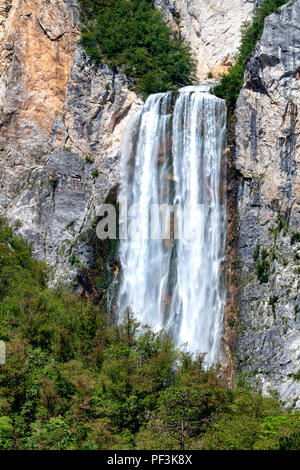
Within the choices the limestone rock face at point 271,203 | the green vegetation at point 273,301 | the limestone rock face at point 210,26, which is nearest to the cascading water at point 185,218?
the limestone rock face at point 271,203

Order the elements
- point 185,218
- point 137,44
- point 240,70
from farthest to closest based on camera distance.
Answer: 1. point 137,44
2. point 240,70
3. point 185,218

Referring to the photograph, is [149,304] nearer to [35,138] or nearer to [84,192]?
[84,192]

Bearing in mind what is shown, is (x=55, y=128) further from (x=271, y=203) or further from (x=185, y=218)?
(x=271, y=203)

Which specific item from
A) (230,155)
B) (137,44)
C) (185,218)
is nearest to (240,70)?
(230,155)

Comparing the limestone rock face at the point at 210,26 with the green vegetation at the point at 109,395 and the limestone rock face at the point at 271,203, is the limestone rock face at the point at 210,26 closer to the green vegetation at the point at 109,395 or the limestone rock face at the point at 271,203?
the limestone rock face at the point at 271,203

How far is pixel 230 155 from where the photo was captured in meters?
46.7

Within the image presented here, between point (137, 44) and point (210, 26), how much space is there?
29.6ft

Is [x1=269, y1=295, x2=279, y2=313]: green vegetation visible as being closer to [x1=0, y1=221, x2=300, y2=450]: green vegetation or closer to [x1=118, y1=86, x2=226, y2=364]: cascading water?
[x1=118, y1=86, x2=226, y2=364]: cascading water

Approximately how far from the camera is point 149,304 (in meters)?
46.6

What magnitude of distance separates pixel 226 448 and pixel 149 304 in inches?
764

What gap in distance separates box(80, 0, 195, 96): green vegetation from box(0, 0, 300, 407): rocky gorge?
1098 mm

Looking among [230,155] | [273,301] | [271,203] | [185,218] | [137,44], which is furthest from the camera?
[137,44]

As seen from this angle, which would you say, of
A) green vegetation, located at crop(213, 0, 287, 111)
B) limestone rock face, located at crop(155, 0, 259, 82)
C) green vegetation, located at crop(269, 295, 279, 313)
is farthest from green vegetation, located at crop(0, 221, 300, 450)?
limestone rock face, located at crop(155, 0, 259, 82)
